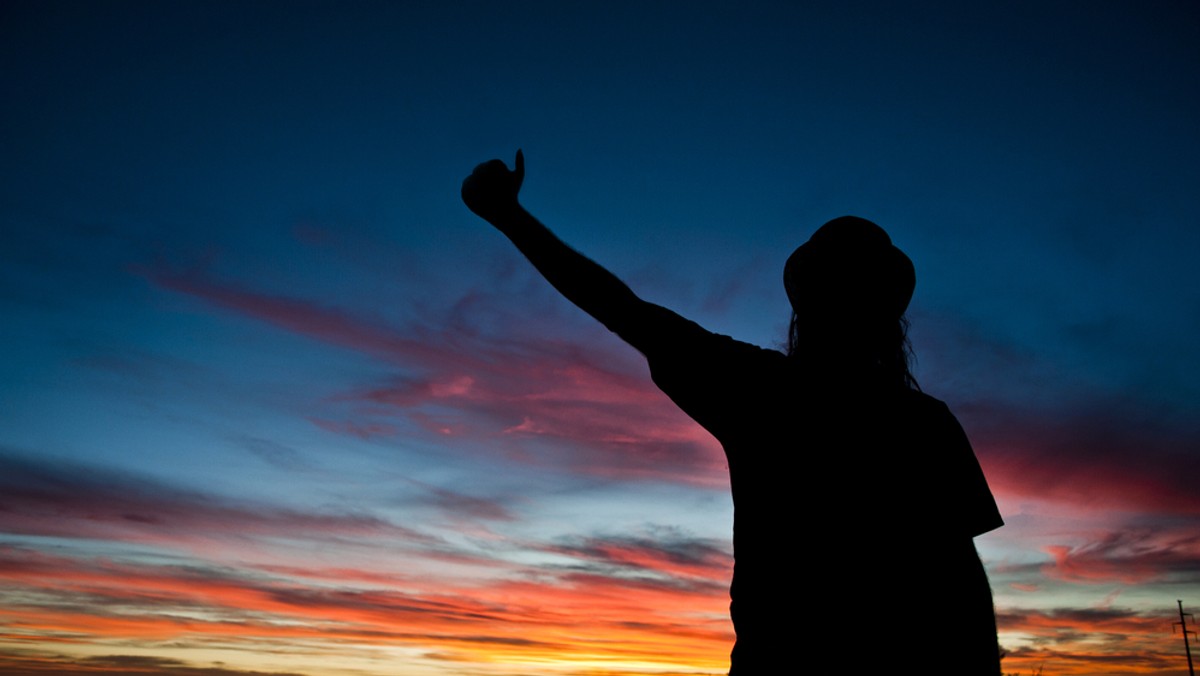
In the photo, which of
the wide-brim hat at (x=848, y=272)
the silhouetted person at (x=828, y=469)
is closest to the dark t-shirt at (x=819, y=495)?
the silhouetted person at (x=828, y=469)

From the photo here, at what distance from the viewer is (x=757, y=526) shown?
1.60 meters

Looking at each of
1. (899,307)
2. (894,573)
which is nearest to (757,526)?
(894,573)

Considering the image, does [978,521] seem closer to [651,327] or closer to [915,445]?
[915,445]

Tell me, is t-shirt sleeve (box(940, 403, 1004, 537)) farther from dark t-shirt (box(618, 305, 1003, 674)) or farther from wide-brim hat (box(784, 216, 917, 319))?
wide-brim hat (box(784, 216, 917, 319))

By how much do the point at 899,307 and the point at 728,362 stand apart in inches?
23.3

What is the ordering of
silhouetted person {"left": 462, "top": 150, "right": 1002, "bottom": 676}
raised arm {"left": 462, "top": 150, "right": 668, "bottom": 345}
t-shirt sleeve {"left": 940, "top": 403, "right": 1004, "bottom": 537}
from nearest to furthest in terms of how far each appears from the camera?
silhouetted person {"left": 462, "top": 150, "right": 1002, "bottom": 676} → raised arm {"left": 462, "top": 150, "right": 668, "bottom": 345} → t-shirt sleeve {"left": 940, "top": 403, "right": 1004, "bottom": 537}

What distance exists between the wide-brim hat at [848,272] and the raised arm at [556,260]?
0.45m

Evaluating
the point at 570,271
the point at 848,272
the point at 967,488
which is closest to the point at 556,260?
the point at 570,271

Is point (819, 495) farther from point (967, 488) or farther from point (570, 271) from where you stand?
point (570, 271)

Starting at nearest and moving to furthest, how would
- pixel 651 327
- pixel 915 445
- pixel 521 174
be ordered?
pixel 651 327 < pixel 915 445 < pixel 521 174

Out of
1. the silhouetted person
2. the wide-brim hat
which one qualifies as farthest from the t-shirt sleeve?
the wide-brim hat

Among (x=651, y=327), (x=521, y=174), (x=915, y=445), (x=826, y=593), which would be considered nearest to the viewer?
(x=826, y=593)

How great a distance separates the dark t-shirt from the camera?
60.4 inches

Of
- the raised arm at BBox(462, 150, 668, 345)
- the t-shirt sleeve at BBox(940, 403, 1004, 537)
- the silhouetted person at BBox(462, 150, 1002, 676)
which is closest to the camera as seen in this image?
the silhouetted person at BBox(462, 150, 1002, 676)
